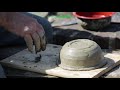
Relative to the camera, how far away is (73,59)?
6.54ft

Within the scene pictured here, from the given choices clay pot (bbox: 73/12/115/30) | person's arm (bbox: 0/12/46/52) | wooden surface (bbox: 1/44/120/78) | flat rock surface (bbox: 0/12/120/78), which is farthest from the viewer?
clay pot (bbox: 73/12/115/30)

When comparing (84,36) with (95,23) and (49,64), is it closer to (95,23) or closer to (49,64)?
(95,23)

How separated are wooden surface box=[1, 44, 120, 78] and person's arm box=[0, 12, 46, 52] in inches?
4.3

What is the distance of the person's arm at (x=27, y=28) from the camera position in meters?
2.07

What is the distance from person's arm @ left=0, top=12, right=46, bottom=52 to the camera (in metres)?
2.07

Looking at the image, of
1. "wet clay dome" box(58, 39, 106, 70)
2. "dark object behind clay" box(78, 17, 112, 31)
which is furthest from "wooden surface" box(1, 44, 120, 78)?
"dark object behind clay" box(78, 17, 112, 31)

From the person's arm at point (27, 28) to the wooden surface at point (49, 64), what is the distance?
0.11m

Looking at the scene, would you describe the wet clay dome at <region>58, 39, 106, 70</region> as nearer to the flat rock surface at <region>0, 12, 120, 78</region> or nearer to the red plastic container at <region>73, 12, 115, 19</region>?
the flat rock surface at <region>0, 12, 120, 78</region>

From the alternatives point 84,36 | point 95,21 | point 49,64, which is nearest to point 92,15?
point 95,21

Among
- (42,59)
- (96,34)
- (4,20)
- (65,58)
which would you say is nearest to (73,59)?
(65,58)
